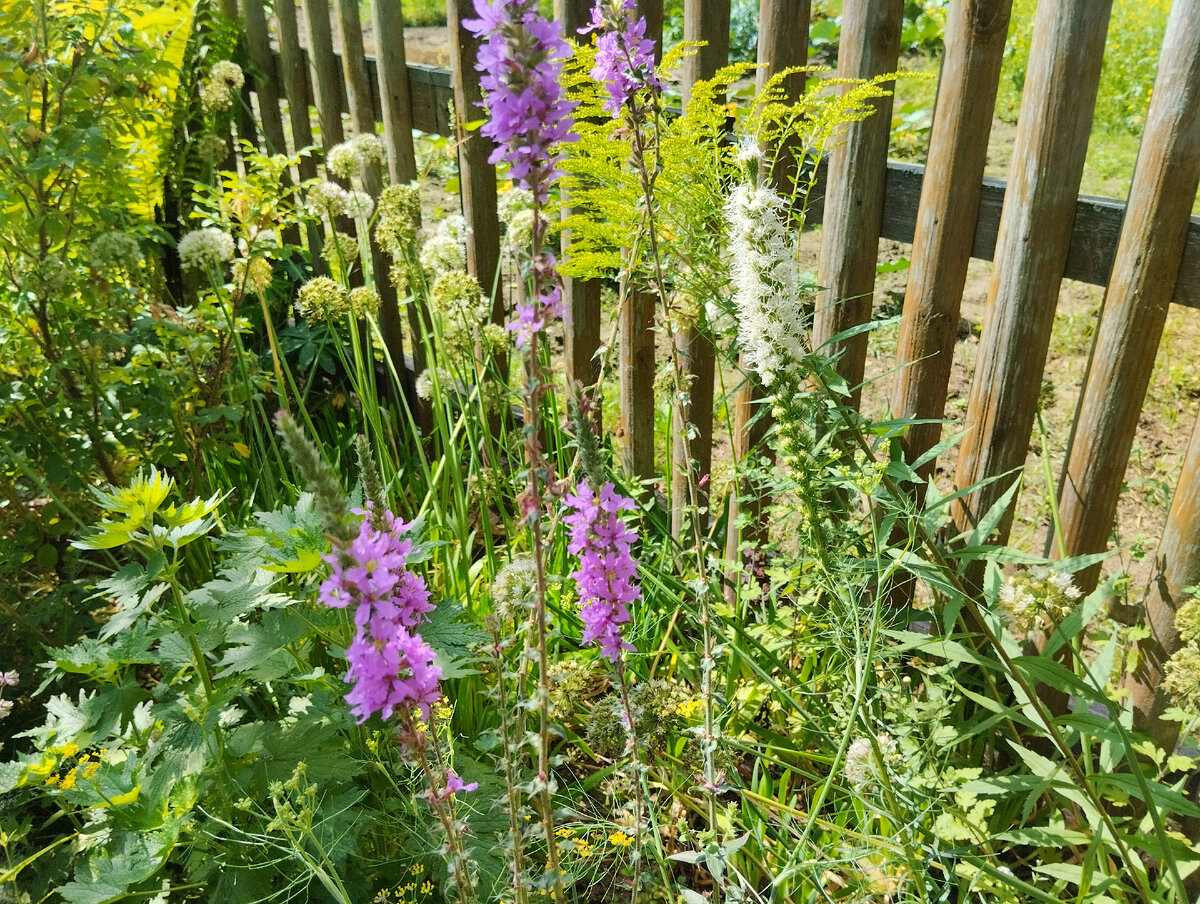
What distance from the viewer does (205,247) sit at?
8.82 feet

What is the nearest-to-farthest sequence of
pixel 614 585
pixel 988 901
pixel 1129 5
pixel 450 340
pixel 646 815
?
pixel 614 585 → pixel 988 901 → pixel 646 815 → pixel 450 340 → pixel 1129 5

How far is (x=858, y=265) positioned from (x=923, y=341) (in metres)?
0.24

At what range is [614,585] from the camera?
50.9 inches

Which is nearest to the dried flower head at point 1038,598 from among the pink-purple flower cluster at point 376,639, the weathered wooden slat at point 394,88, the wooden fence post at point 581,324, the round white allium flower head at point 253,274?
the pink-purple flower cluster at point 376,639

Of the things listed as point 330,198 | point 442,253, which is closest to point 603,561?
point 442,253

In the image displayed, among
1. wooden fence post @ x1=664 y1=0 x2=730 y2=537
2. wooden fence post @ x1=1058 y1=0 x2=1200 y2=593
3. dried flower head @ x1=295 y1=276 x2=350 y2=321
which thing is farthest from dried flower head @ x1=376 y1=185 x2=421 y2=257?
wooden fence post @ x1=1058 y1=0 x2=1200 y2=593

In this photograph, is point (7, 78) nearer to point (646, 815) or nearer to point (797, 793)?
point (646, 815)

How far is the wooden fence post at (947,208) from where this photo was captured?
6.01ft

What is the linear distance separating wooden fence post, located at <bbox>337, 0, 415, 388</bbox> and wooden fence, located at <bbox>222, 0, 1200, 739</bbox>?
49.6 inches

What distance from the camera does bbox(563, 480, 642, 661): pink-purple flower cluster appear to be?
4.05ft

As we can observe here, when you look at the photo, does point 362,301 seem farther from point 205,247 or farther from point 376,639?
point 376,639

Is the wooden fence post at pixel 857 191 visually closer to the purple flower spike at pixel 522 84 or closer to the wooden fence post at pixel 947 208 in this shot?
the wooden fence post at pixel 947 208

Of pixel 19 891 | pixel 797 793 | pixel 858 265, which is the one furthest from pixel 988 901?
pixel 19 891

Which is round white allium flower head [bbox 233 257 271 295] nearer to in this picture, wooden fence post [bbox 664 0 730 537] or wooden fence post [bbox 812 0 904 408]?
wooden fence post [bbox 664 0 730 537]
